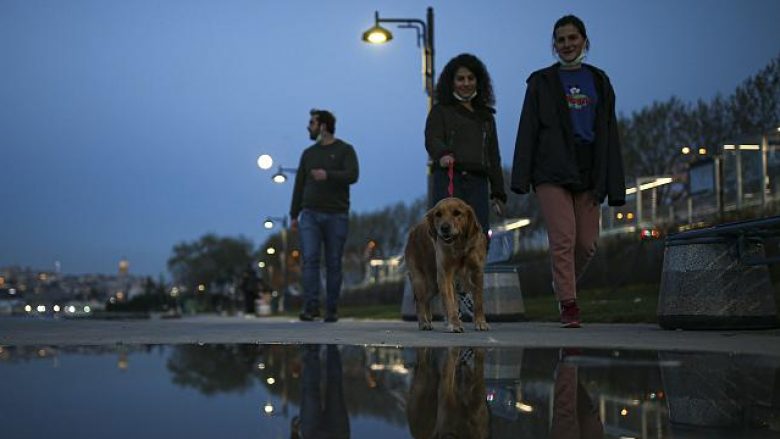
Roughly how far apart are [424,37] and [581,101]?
9320mm

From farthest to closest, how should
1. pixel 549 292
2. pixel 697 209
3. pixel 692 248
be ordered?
1. pixel 697 209
2. pixel 549 292
3. pixel 692 248

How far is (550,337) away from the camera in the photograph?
17.9 feet

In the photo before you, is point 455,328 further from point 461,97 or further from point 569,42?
point 569,42

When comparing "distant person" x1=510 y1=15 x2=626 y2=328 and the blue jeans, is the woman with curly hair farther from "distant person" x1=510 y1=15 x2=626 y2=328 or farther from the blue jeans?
the blue jeans

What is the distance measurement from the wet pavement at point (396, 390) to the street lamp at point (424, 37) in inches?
414

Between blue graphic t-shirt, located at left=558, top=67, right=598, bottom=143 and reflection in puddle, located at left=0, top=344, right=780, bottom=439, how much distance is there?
3193mm

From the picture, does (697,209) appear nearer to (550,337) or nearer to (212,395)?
(550,337)

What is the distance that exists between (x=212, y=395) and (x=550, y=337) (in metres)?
3.31

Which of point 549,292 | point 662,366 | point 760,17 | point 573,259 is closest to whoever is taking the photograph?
point 662,366

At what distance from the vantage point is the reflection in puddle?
6.45 ft

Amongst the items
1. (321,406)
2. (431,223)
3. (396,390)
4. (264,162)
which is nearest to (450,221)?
(431,223)

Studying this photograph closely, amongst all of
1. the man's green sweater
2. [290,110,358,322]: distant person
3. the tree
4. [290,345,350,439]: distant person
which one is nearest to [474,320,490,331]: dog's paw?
[290,345,350,439]: distant person

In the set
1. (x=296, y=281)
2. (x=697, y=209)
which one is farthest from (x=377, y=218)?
(x=697, y=209)

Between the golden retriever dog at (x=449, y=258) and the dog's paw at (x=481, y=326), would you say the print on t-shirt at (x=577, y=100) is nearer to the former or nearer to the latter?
the golden retriever dog at (x=449, y=258)
